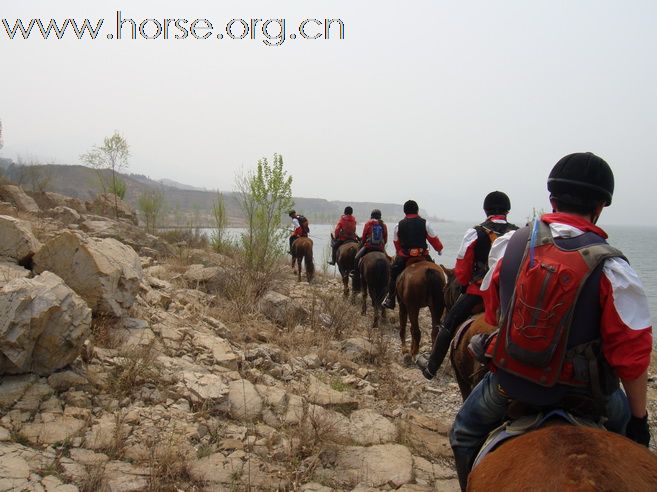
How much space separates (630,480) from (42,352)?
4127 mm

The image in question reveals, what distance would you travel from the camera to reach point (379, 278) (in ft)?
31.1

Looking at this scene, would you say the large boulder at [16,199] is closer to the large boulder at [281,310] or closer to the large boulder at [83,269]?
the large boulder at [281,310]

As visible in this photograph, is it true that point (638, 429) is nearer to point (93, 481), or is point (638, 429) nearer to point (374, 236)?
point (93, 481)

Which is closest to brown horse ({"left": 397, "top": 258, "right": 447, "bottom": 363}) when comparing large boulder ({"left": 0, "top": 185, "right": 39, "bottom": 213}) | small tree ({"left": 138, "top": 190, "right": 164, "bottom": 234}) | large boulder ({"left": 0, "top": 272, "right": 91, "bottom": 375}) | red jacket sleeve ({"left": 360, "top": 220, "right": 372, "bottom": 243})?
red jacket sleeve ({"left": 360, "top": 220, "right": 372, "bottom": 243})

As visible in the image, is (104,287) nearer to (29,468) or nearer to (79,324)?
(79,324)

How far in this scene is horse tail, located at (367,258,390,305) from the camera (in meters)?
9.45

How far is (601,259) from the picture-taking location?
1.80 m

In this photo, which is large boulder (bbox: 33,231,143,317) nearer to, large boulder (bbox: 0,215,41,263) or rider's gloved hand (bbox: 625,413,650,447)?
large boulder (bbox: 0,215,41,263)

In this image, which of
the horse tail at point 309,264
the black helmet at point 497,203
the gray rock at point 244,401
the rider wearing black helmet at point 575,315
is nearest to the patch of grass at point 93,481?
the gray rock at point 244,401

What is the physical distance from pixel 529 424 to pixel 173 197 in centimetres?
8666

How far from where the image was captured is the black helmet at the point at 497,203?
502cm

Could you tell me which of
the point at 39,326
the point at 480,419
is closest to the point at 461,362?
the point at 480,419

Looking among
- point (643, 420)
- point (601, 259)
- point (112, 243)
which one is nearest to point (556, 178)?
point (601, 259)

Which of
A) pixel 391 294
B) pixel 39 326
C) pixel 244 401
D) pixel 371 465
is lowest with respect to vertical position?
pixel 371 465
